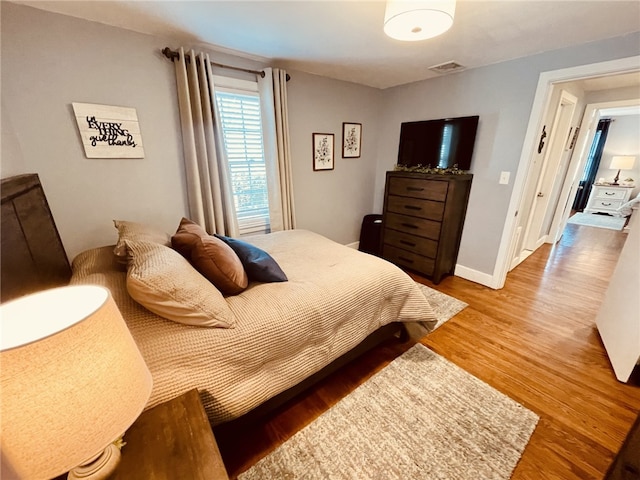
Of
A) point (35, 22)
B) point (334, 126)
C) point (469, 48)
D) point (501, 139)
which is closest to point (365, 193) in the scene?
point (334, 126)

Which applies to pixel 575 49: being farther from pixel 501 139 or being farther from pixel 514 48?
pixel 501 139

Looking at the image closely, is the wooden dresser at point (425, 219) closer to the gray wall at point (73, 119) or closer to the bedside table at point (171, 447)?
the gray wall at point (73, 119)

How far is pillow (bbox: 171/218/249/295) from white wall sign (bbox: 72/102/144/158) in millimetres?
1105

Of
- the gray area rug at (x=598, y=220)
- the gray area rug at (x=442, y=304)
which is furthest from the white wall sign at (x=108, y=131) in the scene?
the gray area rug at (x=598, y=220)

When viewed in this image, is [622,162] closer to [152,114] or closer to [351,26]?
[351,26]

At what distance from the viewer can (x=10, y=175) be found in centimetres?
138

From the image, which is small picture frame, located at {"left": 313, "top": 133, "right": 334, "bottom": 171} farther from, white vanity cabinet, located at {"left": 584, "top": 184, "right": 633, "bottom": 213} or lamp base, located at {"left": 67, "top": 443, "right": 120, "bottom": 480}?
white vanity cabinet, located at {"left": 584, "top": 184, "right": 633, "bottom": 213}

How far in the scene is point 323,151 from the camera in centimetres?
321

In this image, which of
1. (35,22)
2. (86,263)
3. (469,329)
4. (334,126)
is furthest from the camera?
(334,126)

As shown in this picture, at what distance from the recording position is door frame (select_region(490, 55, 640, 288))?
76.2 inches

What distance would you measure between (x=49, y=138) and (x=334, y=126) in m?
2.61

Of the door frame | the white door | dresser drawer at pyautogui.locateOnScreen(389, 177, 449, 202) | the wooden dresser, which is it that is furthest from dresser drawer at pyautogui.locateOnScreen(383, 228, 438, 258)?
the white door

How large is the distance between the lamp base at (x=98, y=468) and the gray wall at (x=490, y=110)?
3310 mm

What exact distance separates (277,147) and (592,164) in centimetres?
841
